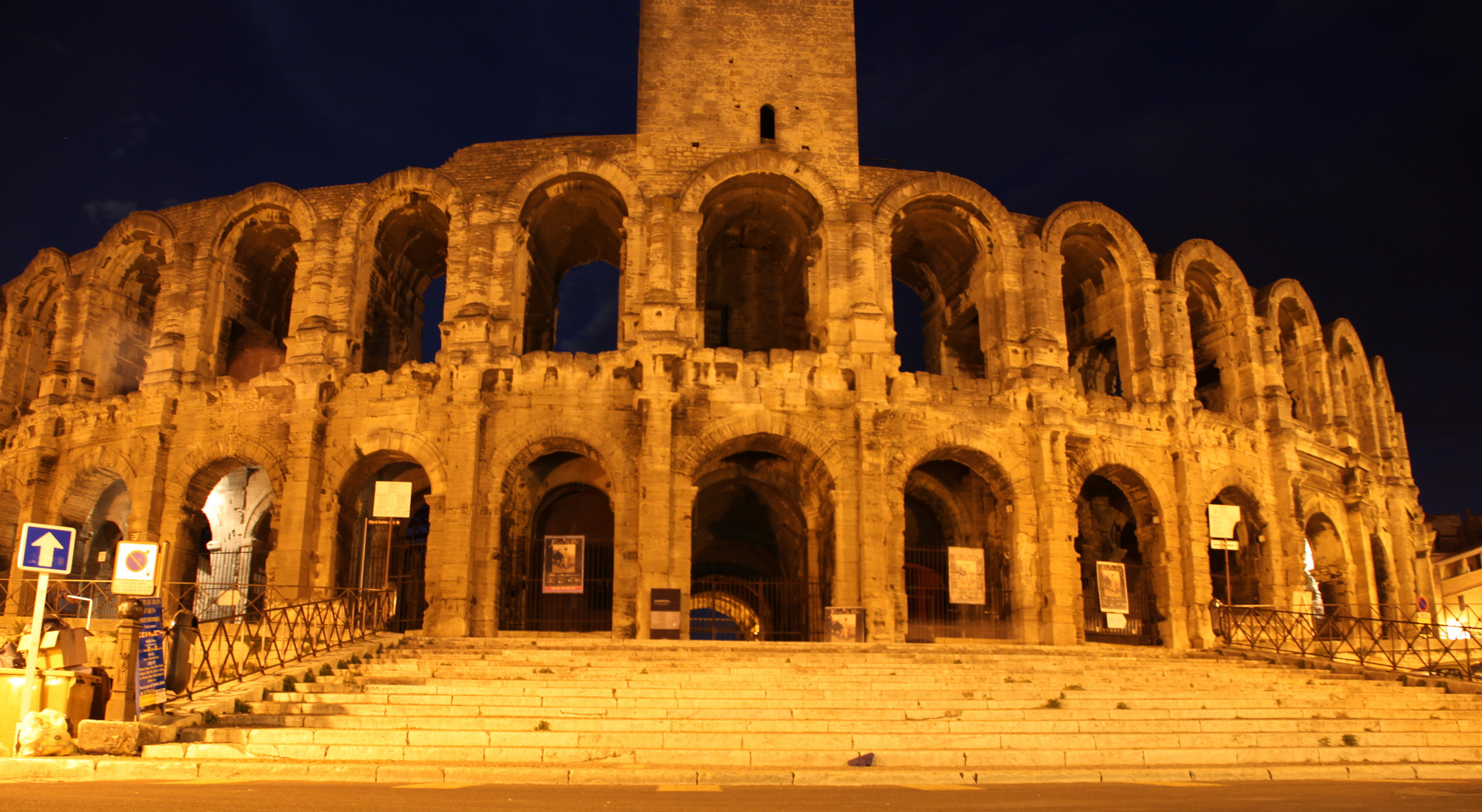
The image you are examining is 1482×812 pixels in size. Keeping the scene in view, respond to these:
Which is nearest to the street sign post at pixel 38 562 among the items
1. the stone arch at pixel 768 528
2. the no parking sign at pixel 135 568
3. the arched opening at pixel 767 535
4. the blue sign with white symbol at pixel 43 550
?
the blue sign with white symbol at pixel 43 550

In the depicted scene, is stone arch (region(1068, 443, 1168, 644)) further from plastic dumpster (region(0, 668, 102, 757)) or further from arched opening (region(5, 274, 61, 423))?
arched opening (region(5, 274, 61, 423))

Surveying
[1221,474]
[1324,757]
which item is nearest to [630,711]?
[1324,757]

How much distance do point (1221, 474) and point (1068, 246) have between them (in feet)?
20.9

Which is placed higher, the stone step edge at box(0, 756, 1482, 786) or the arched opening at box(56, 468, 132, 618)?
the arched opening at box(56, 468, 132, 618)

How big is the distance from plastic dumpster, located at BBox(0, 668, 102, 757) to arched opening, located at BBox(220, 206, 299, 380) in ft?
44.2

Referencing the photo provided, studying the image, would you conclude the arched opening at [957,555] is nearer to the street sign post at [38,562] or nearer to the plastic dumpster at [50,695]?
the plastic dumpster at [50,695]

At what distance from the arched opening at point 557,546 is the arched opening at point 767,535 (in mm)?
2262

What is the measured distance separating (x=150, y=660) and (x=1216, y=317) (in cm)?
2388

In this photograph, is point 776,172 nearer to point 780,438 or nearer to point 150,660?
point 780,438

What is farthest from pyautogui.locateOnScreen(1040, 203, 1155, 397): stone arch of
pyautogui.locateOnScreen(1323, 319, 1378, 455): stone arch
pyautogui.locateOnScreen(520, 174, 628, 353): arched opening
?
pyautogui.locateOnScreen(520, 174, 628, 353): arched opening

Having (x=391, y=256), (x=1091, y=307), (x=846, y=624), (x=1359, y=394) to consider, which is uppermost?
(x=391, y=256)

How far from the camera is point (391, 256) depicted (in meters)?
23.5

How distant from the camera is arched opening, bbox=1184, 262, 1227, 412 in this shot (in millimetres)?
24875

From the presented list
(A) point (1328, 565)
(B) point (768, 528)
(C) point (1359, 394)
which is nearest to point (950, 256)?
(B) point (768, 528)
